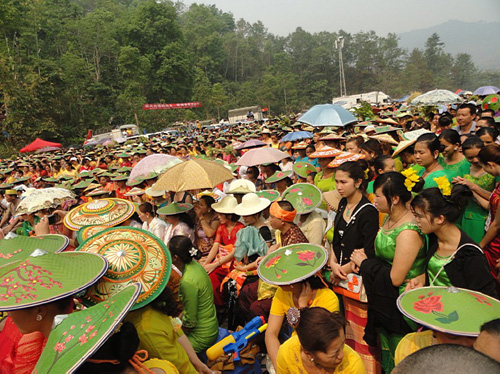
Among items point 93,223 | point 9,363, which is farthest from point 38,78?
point 9,363

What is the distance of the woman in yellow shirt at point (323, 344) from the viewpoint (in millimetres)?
1831

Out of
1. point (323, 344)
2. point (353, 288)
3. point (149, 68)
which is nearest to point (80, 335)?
point (323, 344)

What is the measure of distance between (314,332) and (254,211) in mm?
2281

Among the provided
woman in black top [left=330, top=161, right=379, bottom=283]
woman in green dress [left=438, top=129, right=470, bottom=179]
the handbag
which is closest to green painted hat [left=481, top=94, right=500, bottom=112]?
woman in green dress [left=438, top=129, right=470, bottom=179]

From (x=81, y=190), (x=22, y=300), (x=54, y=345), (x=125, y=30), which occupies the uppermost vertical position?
(x=125, y=30)

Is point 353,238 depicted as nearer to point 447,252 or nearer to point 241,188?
point 447,252

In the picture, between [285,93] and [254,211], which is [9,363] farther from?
[285,93]

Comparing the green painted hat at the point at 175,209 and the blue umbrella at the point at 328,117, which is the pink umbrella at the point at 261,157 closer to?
the blue umbrella at the point at 328,117

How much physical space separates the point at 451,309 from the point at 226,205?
3.12 meters

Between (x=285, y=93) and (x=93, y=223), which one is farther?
(x=285, y=93)

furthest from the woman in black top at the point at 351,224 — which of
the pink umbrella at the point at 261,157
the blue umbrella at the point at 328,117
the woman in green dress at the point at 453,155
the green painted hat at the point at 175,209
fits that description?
the blue umbrella at the point at 328,117

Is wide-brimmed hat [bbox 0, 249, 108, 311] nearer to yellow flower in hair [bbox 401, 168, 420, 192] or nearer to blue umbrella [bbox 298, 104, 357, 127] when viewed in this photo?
yellow flower in hair [bbox 401, 168, 420, 192]

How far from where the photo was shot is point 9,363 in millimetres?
2057

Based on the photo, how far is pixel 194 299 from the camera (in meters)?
3.14
